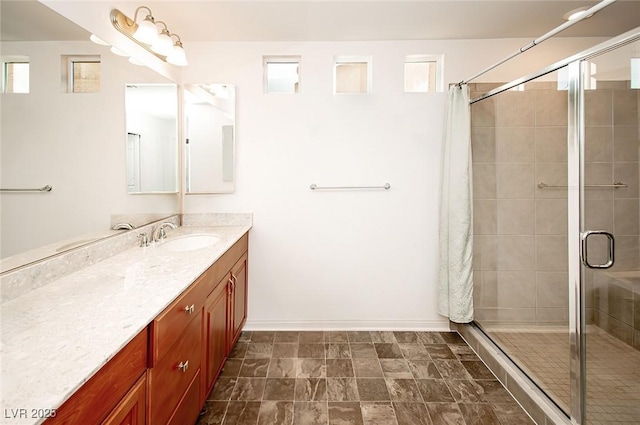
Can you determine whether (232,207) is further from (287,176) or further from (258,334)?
(258,334)

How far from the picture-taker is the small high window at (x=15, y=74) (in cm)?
108

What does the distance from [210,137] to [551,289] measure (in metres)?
2.75

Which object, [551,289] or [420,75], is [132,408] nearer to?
[551,289]

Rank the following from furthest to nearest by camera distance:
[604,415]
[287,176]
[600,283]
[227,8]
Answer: [287,176] < [227,8] < [600,283] < [604,415]

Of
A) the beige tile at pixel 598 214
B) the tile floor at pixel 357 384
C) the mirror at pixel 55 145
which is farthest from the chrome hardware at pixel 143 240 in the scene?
the beige tile at pixel 598 214

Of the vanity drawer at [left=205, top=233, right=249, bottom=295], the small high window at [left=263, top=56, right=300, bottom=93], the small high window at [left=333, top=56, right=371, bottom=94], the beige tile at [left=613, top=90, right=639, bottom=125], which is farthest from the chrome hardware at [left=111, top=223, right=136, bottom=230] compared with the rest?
the beige tile at [left=613, top=90, right=639, bottom=125]

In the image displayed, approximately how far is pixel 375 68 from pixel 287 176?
1122mm

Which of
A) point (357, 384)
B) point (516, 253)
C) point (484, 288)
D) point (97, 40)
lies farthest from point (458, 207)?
point (97, 40)

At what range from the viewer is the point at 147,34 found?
74.1 inches

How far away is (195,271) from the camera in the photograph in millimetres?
1389

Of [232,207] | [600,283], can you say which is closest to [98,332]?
[232,207]

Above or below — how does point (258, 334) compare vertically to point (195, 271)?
below

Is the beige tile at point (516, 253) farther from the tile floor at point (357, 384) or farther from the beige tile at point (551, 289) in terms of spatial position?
the tile floor at point (357, 384)

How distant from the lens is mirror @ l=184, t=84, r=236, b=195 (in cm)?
254
